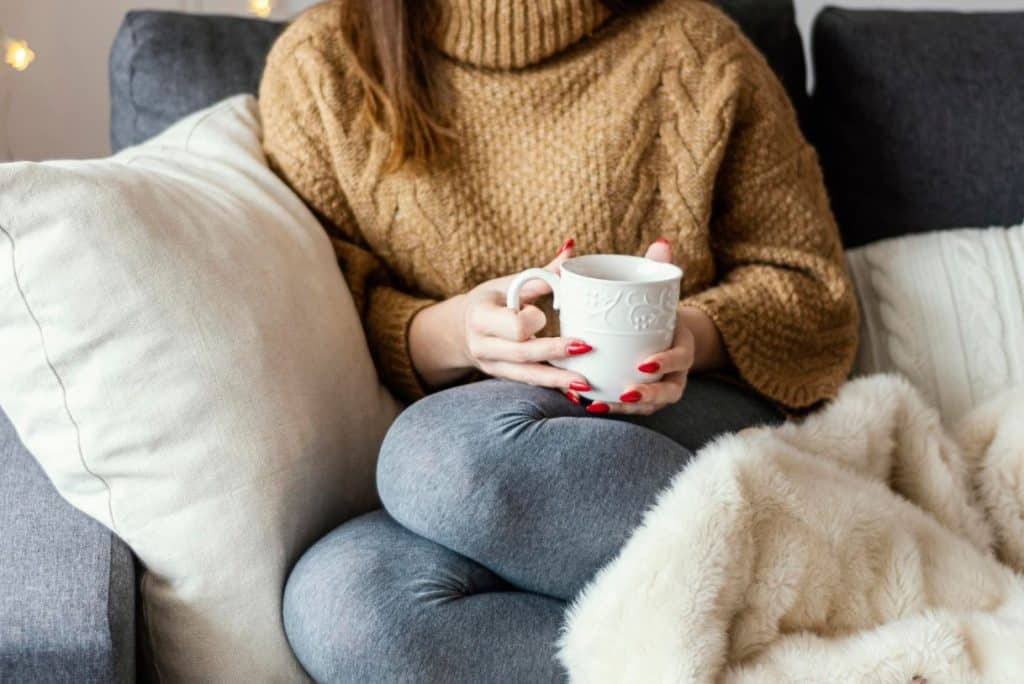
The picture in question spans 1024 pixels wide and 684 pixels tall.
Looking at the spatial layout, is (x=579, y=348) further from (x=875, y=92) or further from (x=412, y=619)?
(x=875, y=92)

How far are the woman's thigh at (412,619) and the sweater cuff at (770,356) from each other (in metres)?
0.42

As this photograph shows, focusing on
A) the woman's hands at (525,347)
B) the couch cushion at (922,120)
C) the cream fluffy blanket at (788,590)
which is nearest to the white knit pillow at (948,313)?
the couch cushion at (922,120)

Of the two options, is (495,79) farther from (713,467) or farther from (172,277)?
(713,467)

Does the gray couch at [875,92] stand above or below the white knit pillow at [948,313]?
above

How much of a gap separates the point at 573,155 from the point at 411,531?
51 centimetres

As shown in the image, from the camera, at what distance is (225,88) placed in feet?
4.53

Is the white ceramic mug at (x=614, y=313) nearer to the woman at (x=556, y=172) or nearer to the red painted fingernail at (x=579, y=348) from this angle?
the red painted fingernail at (x=579, y=348)

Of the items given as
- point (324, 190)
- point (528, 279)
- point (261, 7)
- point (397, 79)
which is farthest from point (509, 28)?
point (261, 7)

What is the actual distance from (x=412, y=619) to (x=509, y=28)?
28.2 inches

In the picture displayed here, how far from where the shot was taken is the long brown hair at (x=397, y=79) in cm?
118

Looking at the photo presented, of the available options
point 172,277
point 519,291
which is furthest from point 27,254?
point 519,291

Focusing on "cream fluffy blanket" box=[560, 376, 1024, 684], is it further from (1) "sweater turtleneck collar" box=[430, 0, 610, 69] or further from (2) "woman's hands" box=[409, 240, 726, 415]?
(1) "sweater turtleneck collar" box=[430, 0, 610, 69]

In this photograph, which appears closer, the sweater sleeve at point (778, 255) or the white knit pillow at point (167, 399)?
the white knit pillow at point (167, 399)

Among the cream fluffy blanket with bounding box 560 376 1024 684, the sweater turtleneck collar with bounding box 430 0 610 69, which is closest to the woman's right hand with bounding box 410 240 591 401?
the cream fluffy blanket with bounding box 560 376 1024 684
